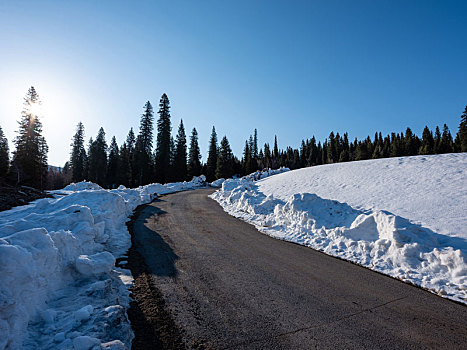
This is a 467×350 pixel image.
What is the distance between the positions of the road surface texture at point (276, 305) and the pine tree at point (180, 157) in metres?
40.7

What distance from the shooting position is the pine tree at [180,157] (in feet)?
153

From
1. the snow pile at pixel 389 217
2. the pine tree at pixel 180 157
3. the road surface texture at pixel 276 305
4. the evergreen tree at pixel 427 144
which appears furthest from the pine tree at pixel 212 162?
the evergreen tree at pixel 427 144

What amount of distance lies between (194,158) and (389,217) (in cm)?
5074

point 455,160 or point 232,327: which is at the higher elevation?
point 455,160

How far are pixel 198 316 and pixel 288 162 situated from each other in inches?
3548

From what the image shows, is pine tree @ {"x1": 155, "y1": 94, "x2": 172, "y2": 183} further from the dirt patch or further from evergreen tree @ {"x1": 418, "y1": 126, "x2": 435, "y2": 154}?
evergreen tree @ {"x1": 418, "y1": 126, "x2": 435, "y2": 154}

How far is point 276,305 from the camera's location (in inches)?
159

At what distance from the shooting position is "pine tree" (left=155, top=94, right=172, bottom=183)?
4312 centimetres

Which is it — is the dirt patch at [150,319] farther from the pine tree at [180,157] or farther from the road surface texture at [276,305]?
the pine tree at [180,157]

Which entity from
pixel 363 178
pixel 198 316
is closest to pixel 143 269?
pixel 198 316

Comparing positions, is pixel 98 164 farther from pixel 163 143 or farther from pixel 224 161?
pixel 224 161

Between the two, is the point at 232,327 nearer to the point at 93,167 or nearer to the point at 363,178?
the point at 363,178

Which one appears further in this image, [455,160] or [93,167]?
[93,167]

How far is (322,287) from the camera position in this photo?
4.79 metres
